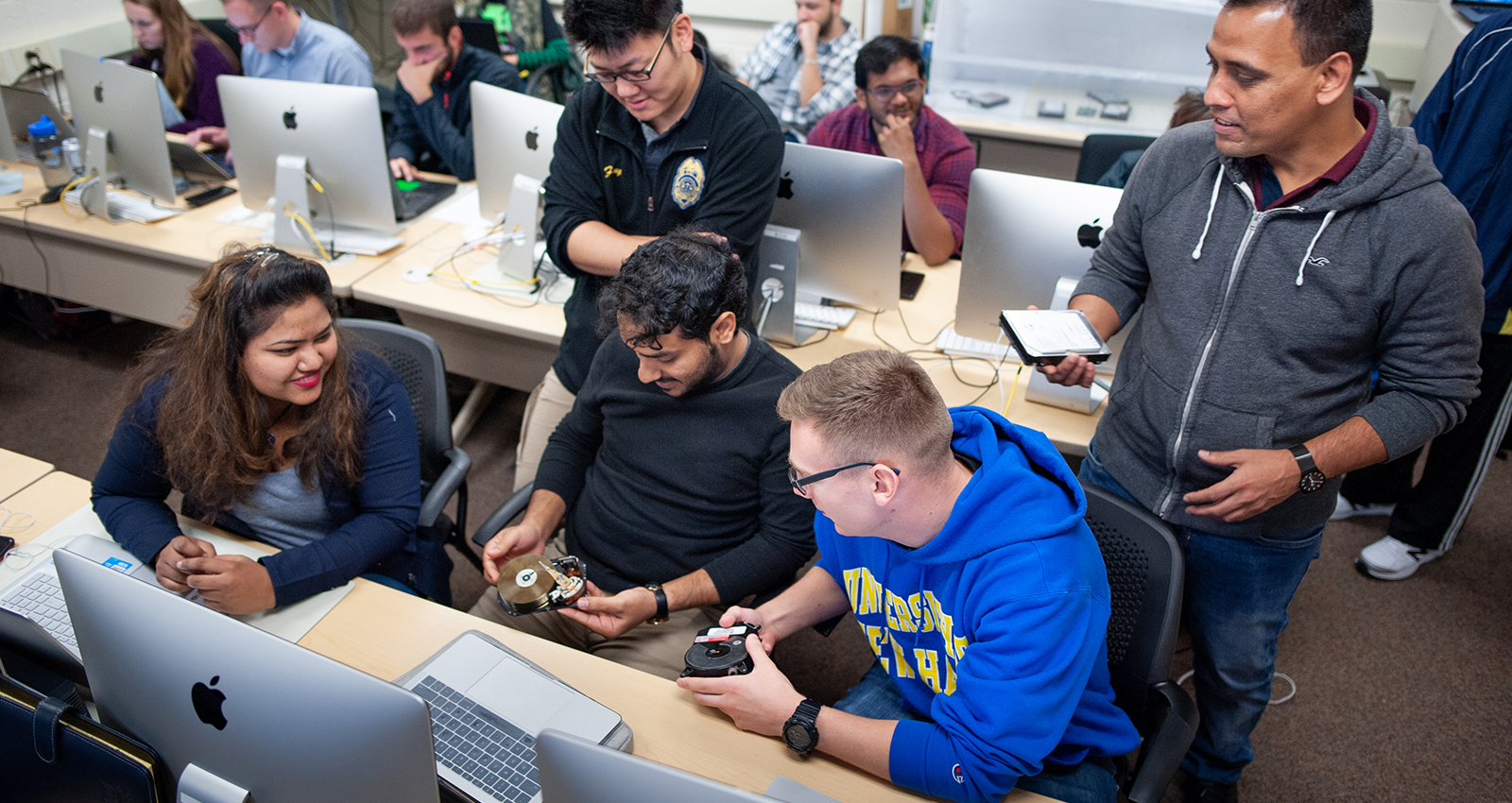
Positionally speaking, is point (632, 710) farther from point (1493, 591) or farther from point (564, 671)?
point (1493, 591)

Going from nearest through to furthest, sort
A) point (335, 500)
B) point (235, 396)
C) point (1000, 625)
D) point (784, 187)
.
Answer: point (1000, 625)
point (235, 396)
point (335, 500)
point (784, 187)

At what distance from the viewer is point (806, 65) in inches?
144

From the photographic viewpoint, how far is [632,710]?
1344 millimetres

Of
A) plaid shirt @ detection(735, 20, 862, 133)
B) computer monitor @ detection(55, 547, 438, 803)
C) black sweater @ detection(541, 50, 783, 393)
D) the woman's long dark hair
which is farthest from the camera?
plaid shirt @ detection(735, 20, 862, 133)

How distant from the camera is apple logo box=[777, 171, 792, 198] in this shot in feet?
7.01

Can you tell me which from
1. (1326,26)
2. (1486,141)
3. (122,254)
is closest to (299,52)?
(122,254)

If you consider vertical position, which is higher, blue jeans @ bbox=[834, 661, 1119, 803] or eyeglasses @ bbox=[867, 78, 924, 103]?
eyeglasses @ bbox=[867, 78, 924, 103]

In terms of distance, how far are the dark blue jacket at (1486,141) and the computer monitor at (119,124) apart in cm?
343

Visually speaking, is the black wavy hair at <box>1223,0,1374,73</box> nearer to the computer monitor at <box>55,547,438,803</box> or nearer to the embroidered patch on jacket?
the embroidered patch on jacket

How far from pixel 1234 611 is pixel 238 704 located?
1548 millimetres

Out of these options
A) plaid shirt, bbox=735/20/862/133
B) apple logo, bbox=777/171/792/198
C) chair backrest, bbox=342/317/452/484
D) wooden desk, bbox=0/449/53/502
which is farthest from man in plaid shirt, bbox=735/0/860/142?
wooden desk, bbox=0/449/53/502

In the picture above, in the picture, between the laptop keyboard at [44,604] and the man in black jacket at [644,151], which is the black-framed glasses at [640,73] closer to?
the man in black jacket at [644,151]

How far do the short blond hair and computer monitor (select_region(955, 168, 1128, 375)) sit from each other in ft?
2.89

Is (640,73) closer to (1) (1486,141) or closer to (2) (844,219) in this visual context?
(2) (844,219)
